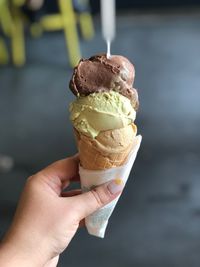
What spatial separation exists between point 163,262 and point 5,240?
1372mm

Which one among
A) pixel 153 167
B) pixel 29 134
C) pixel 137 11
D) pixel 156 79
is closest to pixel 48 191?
pixel 153 167

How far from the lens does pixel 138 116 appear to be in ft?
12.1

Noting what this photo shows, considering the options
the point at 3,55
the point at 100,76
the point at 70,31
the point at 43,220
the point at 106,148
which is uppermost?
the point at 100,76

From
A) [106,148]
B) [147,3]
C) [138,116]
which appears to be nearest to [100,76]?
[106,148]

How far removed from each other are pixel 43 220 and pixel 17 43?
11.8ft

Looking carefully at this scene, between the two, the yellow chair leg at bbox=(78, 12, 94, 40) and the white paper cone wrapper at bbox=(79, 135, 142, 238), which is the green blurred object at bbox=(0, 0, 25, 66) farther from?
the white paper cone wrapper at bbox=(79, 135, 142, 238)

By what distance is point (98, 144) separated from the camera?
1296 millimetres

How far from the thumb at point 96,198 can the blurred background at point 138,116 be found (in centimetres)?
123

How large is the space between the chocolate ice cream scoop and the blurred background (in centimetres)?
143

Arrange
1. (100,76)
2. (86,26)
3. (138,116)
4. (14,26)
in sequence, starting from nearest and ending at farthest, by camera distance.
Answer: (100,76)
(138,116)
(14,26)
(86,26)

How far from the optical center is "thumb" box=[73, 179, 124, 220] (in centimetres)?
132

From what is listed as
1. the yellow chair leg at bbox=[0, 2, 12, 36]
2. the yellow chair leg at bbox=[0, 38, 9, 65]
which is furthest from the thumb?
the yellow chair leg at bbox=[0, 2, 12, 36]

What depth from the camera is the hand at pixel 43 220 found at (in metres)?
1.28

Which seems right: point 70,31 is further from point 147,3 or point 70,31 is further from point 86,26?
point 147,3
